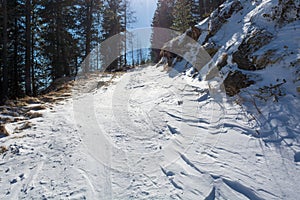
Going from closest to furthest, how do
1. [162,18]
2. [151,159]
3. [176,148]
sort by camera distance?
1. [151,159]
2. [176,148]
3. [162,18]

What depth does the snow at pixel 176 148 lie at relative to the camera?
6.46 feet

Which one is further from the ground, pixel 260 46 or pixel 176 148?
pixel 260 46

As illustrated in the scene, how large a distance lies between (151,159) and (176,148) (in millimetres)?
464

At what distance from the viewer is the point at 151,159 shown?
2.57m

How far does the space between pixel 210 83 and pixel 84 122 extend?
334cm

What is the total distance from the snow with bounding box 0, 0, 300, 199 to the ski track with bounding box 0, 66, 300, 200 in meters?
0.01

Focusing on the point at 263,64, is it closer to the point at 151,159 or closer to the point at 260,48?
the point at 260,48

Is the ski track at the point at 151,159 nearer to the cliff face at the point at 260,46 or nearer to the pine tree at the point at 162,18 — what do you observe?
the cliff face at the point at 260,46

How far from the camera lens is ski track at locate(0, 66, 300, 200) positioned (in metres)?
1.94

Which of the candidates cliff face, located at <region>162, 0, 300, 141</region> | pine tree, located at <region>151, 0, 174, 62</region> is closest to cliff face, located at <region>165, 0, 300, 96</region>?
cliff face, located at <region>162, 0, 300, 141</region>

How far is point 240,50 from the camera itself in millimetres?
4801

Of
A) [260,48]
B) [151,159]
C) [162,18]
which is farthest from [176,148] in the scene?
[162,18]

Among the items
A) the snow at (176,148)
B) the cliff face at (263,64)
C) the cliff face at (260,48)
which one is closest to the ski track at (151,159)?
the snow at (176,148)

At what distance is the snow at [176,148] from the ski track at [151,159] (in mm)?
11
